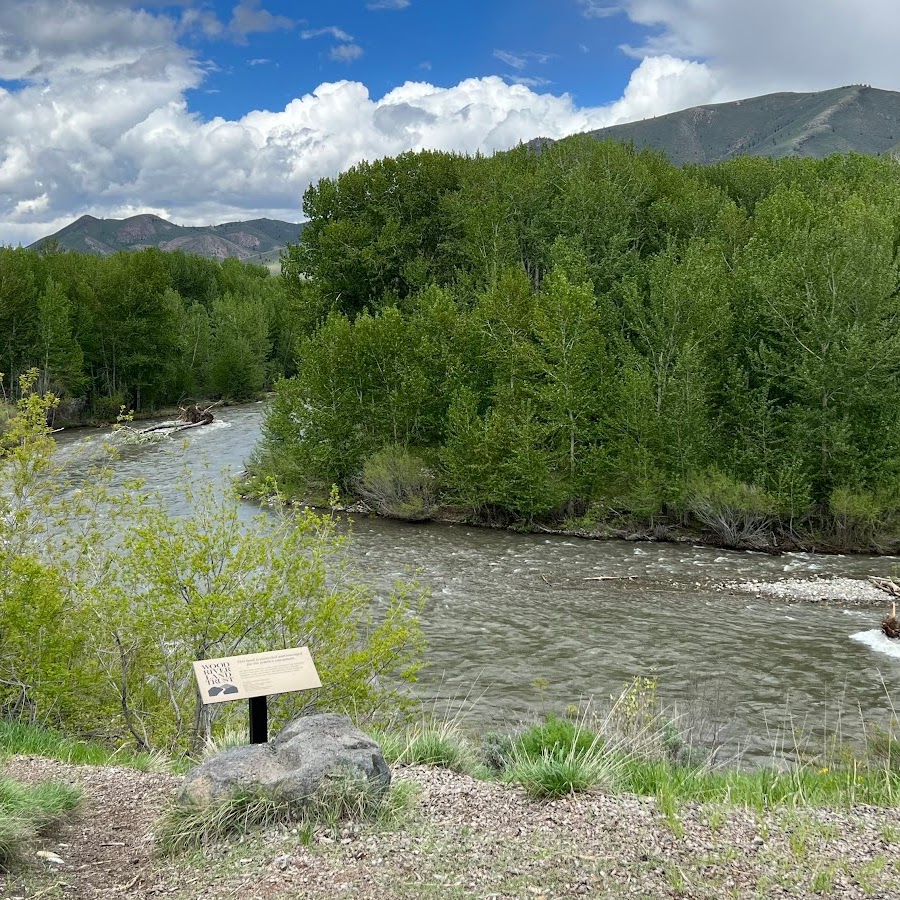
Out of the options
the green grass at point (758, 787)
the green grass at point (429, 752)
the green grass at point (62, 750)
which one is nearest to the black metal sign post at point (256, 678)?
the green grass at point (429, 752)

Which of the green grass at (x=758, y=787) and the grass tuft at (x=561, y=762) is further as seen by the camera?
the green grass at (x=758, y=787)

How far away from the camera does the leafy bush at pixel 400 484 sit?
36344 millimetres

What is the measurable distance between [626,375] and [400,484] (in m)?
11.0

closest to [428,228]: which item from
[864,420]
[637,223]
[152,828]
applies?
[637,223]

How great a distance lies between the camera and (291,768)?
746cm

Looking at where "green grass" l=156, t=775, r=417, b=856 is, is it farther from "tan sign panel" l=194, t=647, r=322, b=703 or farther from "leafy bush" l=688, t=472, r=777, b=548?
"leafy bush" l=688, t=472, r=777, b=548

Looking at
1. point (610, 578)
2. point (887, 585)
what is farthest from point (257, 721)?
point (887, 585)

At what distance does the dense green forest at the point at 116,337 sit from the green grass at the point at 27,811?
43.4 m

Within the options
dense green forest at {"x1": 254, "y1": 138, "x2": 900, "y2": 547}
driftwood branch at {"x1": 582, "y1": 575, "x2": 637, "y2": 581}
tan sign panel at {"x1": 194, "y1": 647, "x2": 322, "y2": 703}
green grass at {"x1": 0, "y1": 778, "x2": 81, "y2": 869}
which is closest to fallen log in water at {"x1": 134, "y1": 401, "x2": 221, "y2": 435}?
dense green forest at {"x1": 254, "y1": 138, "x2": 900, "y2": 547}

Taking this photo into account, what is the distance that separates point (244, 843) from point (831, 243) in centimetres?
3169

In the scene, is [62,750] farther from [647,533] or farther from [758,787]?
[647,533]

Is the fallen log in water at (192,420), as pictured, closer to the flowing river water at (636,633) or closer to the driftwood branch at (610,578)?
the flowing river water at (636,633)

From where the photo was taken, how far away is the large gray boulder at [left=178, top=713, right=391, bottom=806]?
287 inches

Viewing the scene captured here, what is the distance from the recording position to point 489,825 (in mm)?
7344
